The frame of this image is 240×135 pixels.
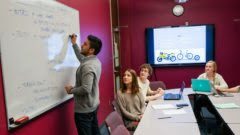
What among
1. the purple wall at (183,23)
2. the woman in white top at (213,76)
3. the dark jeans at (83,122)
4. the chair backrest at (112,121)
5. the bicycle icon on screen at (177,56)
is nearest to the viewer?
the chair backrest at (112,121)

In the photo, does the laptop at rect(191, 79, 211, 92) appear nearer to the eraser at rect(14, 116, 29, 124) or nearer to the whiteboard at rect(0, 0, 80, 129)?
the whiteboard at rect(0, 0, 80, 129)

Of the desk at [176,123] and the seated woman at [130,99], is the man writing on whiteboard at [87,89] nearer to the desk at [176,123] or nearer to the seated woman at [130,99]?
the seated woman at [130,99]

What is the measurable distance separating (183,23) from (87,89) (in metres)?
3.74

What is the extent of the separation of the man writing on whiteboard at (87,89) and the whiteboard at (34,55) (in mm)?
206

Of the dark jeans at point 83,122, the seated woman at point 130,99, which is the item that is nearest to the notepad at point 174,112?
the seated woman at point 130,99

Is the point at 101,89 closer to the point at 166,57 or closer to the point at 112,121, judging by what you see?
the point at 166,57

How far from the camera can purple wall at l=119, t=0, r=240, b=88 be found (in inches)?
215

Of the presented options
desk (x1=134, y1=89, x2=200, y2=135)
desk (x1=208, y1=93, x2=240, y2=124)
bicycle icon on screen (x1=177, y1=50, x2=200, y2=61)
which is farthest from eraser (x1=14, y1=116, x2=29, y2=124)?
bicycle icon on screen (x1=177, y1=50, x2=200, y2=61)

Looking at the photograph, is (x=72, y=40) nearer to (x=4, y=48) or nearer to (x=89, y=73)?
(x=89, y=73)

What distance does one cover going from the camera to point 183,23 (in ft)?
18.4

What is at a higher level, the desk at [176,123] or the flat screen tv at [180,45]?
the flat screen tv at [180,45]

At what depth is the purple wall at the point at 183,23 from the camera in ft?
17.9

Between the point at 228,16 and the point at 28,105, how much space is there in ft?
15.8

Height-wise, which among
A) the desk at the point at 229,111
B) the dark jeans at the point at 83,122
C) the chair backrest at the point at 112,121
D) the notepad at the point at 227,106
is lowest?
the dark jeans at the point at 83,122
